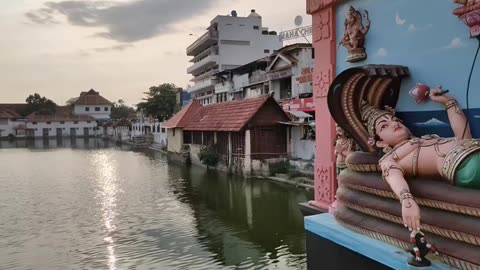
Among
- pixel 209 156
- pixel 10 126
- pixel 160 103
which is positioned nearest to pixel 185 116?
pixel 209 156

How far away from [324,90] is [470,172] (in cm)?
260

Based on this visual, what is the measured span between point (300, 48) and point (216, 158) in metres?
7.95

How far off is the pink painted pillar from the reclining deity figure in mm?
1271

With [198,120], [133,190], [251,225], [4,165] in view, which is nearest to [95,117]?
[4,165]

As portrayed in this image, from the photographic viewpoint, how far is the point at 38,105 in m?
74.4

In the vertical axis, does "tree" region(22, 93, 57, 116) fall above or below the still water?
above

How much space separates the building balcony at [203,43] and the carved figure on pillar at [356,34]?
1719 inches

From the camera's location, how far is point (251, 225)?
10883 millimetres

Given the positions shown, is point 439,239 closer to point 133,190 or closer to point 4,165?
point 133,190

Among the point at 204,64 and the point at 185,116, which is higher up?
the point at 204,64

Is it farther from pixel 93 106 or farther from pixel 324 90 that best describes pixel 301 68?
pixel 93 106

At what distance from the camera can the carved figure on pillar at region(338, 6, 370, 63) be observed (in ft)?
14.9

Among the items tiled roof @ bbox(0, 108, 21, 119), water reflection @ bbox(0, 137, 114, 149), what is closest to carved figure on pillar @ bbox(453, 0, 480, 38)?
water reflection @ bbox(0, 137, 114, 149)

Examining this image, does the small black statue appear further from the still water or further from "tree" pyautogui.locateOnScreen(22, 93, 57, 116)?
"tree" pyautogui.locateOnScreen(22, 93, 57, 116)
